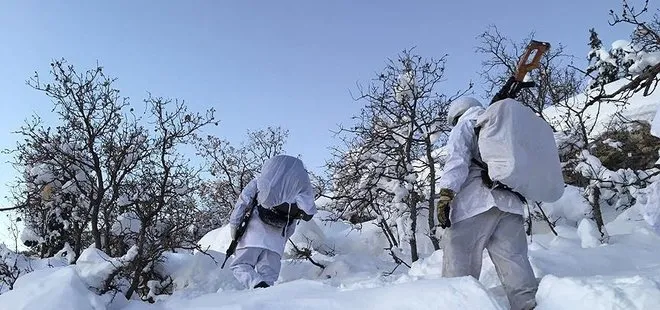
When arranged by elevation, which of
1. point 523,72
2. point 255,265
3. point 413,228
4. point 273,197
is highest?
point 523,72

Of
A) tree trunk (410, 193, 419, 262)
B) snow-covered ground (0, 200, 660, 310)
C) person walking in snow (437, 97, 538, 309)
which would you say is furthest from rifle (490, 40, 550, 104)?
tree trunk (410, 193, 419, 262)

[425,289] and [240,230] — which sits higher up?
[240,230]

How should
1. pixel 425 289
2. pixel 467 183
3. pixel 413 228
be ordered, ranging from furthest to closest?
pixel 413 228 → pixel 467 183 → pixel 425 289

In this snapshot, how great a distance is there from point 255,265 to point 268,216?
1.63 feet

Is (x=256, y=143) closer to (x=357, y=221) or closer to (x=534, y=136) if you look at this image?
(x=357, y=221)

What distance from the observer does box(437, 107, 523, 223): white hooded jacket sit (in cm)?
279

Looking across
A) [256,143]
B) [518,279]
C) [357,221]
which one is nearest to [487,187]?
[518,279]

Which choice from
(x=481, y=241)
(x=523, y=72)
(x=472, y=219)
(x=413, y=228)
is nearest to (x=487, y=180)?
(x=472, y=219)

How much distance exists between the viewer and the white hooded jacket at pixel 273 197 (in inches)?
191

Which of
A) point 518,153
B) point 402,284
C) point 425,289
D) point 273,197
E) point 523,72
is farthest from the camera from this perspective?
point 273,197

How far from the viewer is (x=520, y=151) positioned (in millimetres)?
2713

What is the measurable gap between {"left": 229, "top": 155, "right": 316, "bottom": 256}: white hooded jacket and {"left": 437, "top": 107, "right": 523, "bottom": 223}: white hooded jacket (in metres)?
2.29

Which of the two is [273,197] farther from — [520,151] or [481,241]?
[520,151]

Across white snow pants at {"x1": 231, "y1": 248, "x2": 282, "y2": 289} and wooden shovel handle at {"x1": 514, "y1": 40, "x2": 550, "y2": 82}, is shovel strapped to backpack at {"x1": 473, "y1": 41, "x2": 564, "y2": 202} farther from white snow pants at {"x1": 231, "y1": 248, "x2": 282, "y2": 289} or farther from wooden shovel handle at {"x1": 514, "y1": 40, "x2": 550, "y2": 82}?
white snow pants at {"x1": 231, "y1": 248, "x2": 282, "y2": 289}
